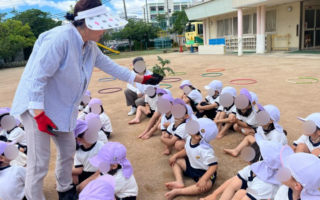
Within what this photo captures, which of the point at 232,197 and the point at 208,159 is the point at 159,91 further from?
the point at 232,197

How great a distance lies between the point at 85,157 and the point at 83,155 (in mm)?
31

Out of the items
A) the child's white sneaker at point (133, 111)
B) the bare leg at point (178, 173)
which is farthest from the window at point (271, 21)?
the bare leg at point (178, 173)

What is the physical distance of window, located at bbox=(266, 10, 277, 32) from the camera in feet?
52.5

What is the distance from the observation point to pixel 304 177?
1532 mm

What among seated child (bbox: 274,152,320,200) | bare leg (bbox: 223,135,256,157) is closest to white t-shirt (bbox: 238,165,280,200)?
seated child (bbox: 274,152,320,200)

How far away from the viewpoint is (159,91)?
4273mm

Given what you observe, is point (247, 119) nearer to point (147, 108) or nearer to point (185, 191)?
point (185, 191)

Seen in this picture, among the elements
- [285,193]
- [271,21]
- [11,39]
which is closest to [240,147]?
[285,193]

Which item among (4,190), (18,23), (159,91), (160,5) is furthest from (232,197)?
(160,5)

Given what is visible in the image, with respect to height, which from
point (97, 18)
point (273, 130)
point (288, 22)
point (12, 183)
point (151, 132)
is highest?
point (288, 22)

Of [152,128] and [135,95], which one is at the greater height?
[135,95]

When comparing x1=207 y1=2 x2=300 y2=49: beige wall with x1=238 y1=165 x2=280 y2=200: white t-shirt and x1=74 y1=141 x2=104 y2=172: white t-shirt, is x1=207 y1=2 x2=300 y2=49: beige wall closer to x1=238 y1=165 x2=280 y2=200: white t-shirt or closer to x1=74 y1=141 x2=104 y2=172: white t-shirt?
x1=238 y1=165 x2=280 y2=200: white t-shirt

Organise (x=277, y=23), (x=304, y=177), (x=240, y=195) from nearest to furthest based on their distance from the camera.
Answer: (x=304, y=177) → (x=240, y=195) → (x=277, y=23)

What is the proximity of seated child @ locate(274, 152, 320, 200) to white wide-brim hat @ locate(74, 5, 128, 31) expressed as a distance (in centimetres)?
161
